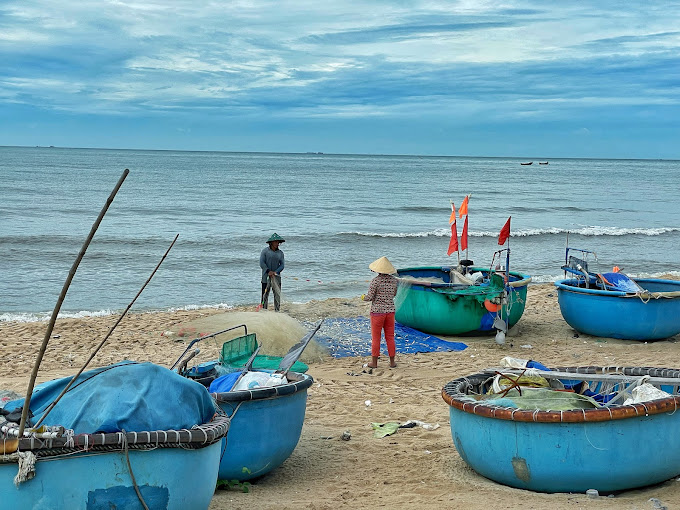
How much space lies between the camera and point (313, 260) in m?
23.2

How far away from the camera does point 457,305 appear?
11.9 metres

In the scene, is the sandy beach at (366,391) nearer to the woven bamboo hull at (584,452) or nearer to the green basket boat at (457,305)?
the woven bamboo hull at (584,452)

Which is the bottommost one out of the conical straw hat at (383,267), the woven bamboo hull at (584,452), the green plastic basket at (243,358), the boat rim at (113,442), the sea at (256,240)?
the sea at (256,240)

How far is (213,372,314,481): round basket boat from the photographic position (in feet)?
18.7

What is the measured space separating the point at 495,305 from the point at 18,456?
347 inches

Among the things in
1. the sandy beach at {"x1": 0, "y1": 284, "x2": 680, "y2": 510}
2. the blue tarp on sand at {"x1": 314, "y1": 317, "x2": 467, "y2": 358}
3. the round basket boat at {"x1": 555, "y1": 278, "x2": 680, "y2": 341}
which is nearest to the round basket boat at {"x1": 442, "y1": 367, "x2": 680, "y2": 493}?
the sandy beach at {"x1": 0, "y1": 284, "x2": 680, "y2": 510}

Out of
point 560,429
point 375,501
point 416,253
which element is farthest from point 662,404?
point 416,253

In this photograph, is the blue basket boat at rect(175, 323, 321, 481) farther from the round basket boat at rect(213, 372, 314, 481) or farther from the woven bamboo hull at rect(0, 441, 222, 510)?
the woven bamboo hull at rect(0, 441, 222, 510)

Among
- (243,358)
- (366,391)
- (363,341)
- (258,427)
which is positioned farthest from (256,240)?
(258,427)

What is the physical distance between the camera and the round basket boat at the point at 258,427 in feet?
18.7

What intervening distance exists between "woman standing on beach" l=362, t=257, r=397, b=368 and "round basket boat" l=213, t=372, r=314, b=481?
13.4ft

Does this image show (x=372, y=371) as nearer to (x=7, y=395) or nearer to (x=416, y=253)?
(x=7, y=395)

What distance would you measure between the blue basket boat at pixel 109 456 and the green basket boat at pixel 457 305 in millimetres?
7766

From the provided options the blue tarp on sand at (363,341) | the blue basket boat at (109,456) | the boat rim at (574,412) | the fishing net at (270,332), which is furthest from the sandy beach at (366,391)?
the blue basket boat at (109,456)
